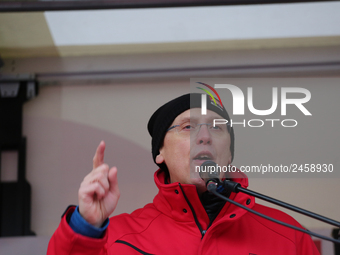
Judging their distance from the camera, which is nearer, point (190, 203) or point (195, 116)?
point (190, 203)

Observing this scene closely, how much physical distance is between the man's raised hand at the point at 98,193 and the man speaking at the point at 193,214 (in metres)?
0.13

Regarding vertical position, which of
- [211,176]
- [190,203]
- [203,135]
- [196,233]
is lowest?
[196,233]

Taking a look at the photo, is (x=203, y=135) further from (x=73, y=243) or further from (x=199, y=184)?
(x=73, y=243)

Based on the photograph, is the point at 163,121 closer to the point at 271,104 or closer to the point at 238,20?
the point at 271,104

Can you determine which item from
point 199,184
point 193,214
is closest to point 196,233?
point 193,214

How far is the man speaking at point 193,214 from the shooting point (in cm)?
134

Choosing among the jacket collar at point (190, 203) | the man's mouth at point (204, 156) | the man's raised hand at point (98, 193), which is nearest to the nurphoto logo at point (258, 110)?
the man's mouth at point (204, 156)

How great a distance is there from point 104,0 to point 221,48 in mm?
987

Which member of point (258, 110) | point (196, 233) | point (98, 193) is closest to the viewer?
point (98, 193)

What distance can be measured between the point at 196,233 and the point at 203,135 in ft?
1.41

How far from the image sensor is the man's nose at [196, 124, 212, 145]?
1459 millimetres

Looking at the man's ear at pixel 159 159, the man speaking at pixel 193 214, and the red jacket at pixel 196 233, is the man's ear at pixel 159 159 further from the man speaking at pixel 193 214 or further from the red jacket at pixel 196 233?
the red jacket at pixel 196 233

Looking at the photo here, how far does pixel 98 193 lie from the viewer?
3.24ft

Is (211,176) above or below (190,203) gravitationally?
above
